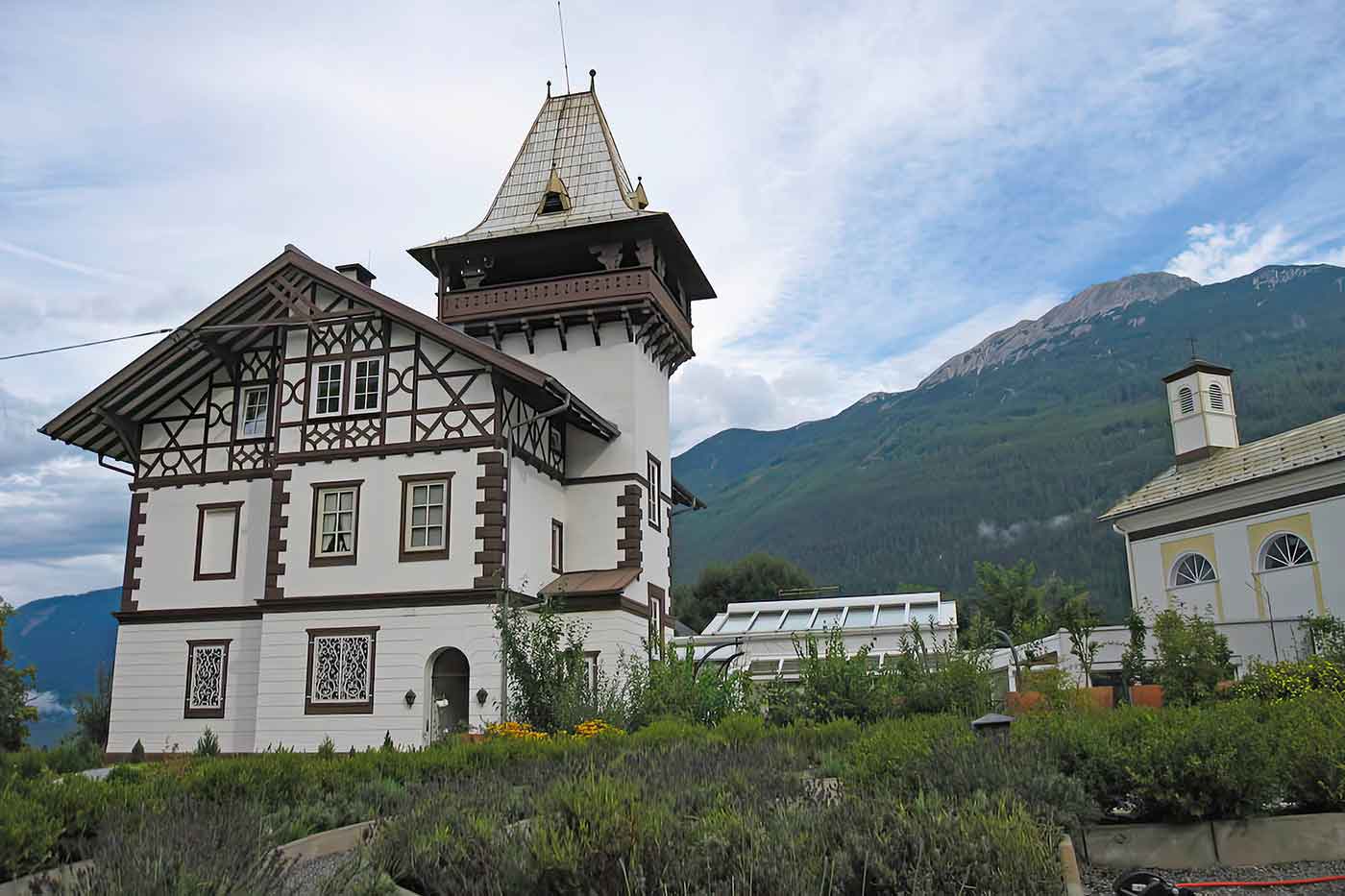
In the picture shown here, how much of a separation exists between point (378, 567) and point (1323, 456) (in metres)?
21.7

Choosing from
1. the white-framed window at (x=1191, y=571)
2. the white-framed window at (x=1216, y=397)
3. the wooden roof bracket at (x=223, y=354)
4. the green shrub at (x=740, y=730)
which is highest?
the white-framed window at (x=1216, y=397)

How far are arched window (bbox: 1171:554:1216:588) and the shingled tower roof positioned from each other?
18180mm

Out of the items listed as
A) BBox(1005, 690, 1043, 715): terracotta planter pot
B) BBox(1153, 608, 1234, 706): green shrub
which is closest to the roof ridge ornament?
BBox(1005, 690, 1043, 715): terracotta planter pot

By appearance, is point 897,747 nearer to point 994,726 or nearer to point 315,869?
point 994,726

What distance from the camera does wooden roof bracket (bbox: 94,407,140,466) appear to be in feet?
81.8

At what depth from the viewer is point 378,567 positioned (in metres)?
22.3

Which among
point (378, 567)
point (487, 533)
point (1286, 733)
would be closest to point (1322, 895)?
point (1286, 733)

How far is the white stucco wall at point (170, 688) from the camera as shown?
77.3 feet

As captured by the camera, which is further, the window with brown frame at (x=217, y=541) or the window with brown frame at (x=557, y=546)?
the window with brown frame at (x=557, y=546)

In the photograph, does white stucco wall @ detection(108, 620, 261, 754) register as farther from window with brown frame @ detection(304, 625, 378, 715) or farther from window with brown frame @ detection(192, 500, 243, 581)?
window with brown frame @ detection(304, 625, 378, 715)

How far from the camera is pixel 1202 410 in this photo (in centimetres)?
3419

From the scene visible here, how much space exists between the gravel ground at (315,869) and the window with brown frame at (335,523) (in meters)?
15.2

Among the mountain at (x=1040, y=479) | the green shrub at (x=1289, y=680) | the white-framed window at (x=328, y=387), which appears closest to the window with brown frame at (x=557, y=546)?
the white-framed window at (x=328, y=387)

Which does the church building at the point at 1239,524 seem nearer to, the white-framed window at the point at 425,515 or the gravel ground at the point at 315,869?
the white-framed window at the point at 425,515
